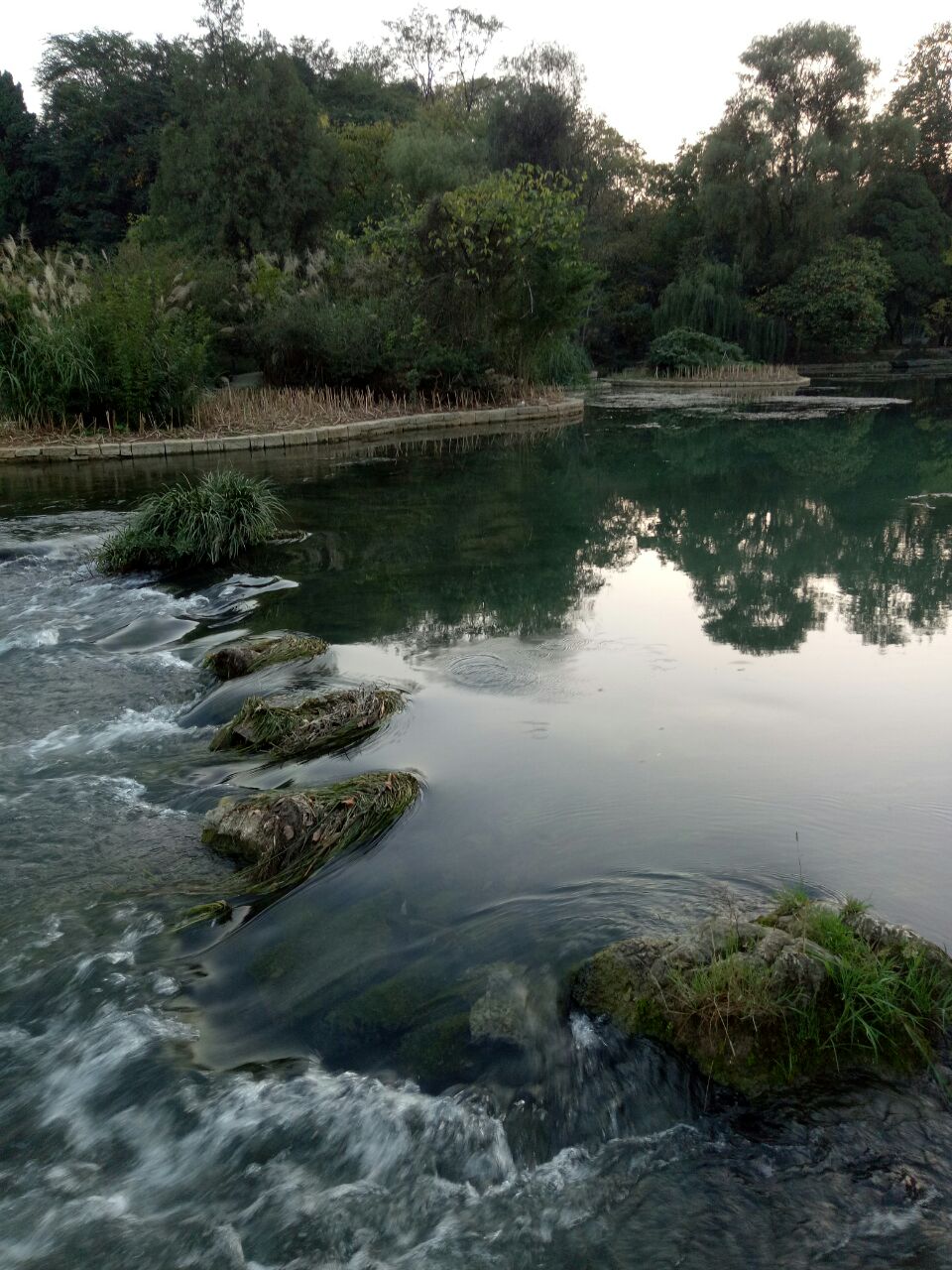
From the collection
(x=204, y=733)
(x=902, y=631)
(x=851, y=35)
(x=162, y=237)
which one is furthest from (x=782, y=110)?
(x=204, y=733)

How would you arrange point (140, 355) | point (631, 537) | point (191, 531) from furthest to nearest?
1. point (140, 355)
2. point (631, 537)
3. point (191, 531)

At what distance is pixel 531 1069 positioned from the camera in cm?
262

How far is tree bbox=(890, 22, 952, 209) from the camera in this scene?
43.2 metres

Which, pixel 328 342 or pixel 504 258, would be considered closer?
pixel 328 342

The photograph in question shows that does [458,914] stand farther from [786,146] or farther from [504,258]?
[786,146]

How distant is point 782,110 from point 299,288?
26670 millimetres

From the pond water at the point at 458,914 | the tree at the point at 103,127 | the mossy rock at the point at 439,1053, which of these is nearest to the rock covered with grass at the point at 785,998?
the pond water at the point at 458,914

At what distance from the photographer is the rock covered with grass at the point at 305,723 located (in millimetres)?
4609

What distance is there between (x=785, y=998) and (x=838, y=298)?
3798 cm

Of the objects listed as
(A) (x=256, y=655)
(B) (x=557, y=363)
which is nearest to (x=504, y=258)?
(B) (x=557, y=363)

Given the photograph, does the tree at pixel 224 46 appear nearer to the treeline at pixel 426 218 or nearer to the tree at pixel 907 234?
the treeline at pixel 426 218

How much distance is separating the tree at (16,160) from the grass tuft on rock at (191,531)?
142ft

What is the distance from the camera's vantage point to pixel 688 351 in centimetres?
3391

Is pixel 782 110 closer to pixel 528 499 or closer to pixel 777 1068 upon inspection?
pixel 528 499
